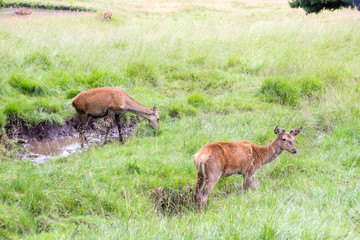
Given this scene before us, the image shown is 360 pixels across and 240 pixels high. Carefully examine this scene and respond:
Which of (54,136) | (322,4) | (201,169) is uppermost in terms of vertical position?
(322,4)

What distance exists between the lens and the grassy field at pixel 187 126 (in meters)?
4.04

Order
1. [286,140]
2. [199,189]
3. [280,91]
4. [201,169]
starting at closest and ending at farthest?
[201,169]
[199,189]
[286,140]
[280,91]

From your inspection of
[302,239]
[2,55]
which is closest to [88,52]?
[2,55]

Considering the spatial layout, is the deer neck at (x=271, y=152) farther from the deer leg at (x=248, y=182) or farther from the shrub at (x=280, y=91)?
the shrub at (x=280, y=91)

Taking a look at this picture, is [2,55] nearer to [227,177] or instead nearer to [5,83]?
[5,83]

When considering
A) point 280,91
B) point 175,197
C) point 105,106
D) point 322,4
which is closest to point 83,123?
point 105,106

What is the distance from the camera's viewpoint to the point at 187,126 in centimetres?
763

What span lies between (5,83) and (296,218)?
7122mm

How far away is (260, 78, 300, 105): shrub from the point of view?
29.8 ft

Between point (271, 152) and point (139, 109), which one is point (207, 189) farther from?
point (139, 109)

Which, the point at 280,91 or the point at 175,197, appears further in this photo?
the point at 280,91

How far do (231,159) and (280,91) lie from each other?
4.29 metres

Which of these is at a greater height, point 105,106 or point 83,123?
point 105,106

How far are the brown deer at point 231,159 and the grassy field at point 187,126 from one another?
0.22 meters
